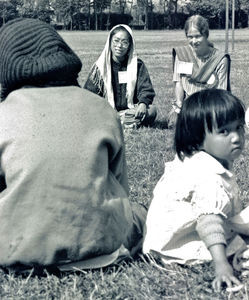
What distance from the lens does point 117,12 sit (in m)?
66.9

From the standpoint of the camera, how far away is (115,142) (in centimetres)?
277

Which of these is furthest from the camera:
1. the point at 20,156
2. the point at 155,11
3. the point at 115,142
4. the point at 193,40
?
the point at 155,11

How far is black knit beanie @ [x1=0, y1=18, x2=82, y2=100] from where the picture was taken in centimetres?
266

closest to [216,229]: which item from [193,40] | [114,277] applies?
[114,277]

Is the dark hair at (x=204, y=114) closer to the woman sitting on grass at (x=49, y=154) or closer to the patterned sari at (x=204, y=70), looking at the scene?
the woman sitting on grass at (x=49, y=154)

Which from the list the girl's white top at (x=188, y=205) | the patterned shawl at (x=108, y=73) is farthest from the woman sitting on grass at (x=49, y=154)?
the patterned shawl at (x=108, y=73)

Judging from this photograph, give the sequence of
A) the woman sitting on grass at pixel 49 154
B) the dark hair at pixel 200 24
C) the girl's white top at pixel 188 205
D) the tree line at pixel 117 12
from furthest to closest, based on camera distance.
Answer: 1. the tree line at pixel 117 12
2. the dark hair at pixel 200 24
3. the girl's white top at pixel 188 205
4. the woman sitting on grass at pixel 49 154

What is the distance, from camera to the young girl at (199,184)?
280cm

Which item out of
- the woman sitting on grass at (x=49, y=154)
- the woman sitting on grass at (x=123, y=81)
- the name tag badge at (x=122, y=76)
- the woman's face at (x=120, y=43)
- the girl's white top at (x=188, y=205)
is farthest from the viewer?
the name tag badge at (x=122, y=76)

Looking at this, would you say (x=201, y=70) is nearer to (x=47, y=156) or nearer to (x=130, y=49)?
(x=130, y=49)

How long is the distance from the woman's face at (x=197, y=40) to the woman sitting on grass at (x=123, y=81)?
2.37 feet

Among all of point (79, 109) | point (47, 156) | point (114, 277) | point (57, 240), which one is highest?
point (79, 109)

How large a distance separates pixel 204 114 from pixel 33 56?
88 cm

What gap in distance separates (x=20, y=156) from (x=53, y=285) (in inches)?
25.6
